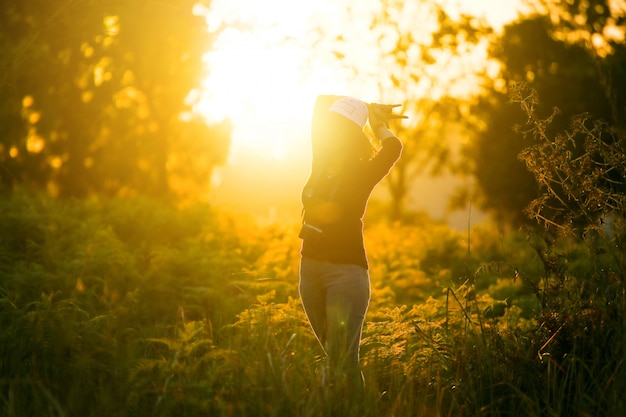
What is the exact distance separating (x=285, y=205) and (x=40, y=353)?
30841 mm

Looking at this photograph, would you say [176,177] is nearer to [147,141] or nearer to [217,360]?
[147,141]

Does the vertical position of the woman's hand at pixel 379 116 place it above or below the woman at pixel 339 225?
above

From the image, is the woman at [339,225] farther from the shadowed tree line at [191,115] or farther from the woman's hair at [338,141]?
the shadowed tree line at [191,115]

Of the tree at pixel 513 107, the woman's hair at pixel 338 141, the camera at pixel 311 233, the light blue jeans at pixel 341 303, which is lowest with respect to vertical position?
the tree at pixel 513 107

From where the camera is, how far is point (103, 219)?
14086 millimetres

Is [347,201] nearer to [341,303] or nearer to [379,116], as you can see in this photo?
[341,303]

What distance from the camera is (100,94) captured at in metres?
18.4

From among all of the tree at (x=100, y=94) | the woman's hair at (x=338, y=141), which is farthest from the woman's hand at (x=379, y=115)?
the tree at (x=100, y=94)

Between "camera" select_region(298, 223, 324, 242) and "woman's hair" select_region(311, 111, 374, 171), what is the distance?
403mm

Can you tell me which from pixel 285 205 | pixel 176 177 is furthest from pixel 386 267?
pixel 285 205

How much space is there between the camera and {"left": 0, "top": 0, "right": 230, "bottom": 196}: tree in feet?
24.2

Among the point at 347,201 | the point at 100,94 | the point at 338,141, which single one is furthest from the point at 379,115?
the point at 100,94

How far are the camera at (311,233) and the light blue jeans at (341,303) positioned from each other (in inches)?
5.8

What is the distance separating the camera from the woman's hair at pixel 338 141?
472 cm
